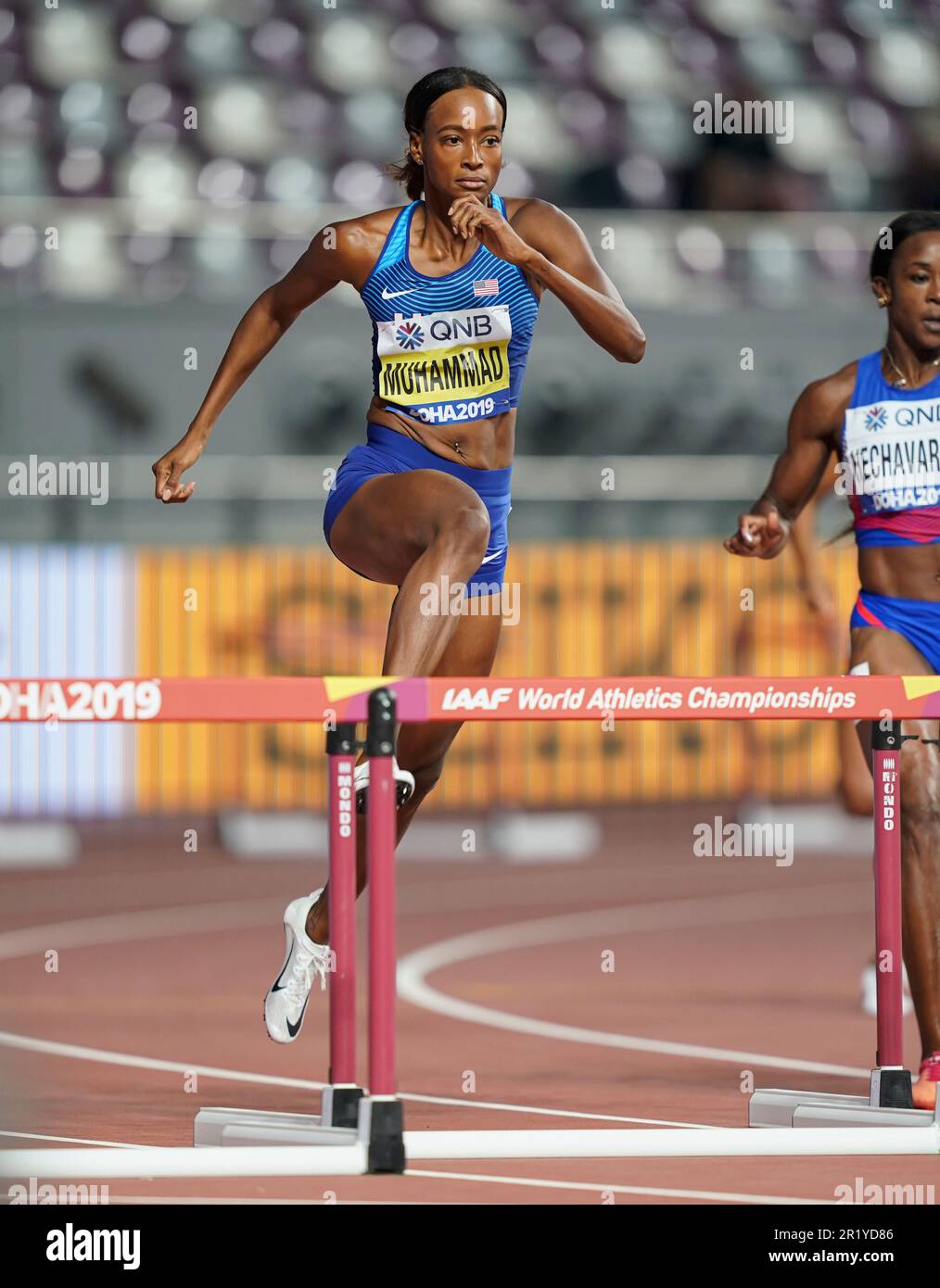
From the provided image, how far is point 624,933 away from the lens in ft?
37.3

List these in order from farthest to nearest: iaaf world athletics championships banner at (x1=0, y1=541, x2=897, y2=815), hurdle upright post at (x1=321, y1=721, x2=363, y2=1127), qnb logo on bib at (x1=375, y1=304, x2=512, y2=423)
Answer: iaaf world athletics championships banner at (x1=0, y1=541, x2=897, y2=815), qnb logo on bib at (x1=375, y1=304, x2=512, y2=423), hurdle upright post at (x1=321, y1=721, x2=363, y2=1127)

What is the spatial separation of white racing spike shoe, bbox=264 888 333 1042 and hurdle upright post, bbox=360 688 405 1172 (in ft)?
1.98

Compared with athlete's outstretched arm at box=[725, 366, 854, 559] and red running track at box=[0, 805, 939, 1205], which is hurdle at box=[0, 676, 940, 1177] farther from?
athlete's outstretched arm at box=[725, 366, 854, 559]

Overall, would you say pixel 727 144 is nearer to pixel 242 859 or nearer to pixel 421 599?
pixel 242 859

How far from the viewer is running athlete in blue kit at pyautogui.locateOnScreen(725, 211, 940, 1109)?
5.91 meters

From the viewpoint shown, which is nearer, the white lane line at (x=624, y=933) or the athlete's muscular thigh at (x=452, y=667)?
the athlete's muscular thigh at (x=452, y=667)

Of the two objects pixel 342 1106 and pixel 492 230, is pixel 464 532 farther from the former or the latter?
pixel 342 1106

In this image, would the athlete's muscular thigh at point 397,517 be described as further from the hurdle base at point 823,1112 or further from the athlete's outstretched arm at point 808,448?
the hurdle base at point 823,1112

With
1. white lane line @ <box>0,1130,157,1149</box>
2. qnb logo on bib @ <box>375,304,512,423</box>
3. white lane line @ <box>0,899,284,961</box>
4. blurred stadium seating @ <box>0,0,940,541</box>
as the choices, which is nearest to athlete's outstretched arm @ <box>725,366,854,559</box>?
qnb logo on bib @ <box>375,304,512,423</box>

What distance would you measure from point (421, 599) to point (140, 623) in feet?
35.7

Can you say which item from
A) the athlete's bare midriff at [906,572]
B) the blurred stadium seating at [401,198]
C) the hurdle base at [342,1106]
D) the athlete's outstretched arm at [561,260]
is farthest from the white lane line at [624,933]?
the blurred stadium seating at [401,198]

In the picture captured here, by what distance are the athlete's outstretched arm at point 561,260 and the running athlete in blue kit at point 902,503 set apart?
77 cm

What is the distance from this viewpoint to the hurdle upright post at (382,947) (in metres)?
4.77

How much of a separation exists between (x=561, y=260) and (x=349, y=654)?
10.3 m
